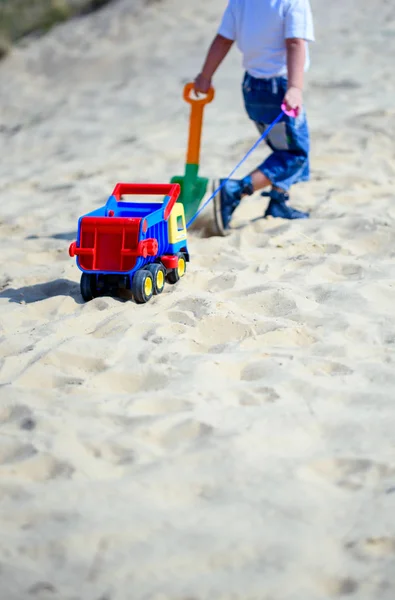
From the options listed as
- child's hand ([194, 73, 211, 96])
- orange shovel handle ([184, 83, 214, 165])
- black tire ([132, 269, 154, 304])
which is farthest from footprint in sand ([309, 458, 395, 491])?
child's hand ([194, 73, 211, 96])

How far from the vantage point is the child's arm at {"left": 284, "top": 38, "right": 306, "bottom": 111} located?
4.11m

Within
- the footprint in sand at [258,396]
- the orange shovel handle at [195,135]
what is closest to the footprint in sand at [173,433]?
the footprint in sand at [258,396]

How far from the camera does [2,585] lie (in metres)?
1.87

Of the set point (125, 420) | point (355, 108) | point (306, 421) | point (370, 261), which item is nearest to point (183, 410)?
point (125, 420)

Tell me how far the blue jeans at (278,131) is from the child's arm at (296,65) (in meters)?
0.21

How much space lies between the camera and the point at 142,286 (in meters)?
3.35

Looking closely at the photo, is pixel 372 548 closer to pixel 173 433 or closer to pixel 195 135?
pixel 173 433

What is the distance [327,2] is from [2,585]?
358 inches

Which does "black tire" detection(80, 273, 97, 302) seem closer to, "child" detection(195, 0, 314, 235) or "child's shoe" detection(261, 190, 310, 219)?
"child" detection(195, 0, 314, 235)

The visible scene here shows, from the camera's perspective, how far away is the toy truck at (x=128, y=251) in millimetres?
3375

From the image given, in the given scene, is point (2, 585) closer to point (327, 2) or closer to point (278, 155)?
point (278, 155)

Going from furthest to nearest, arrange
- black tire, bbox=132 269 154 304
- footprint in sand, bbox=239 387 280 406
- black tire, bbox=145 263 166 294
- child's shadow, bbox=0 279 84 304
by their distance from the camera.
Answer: child's shadow, bbox=0 279 84 304 → black tire, bbox=145 263 166 294 → black tire, bbox=132 269 154 304 → footprint in sand, bbox=239 387 280 406

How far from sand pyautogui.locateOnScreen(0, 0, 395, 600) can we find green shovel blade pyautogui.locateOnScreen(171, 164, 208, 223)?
6.7 inches

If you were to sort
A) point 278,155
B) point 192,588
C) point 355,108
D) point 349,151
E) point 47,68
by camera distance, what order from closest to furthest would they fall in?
point 192,588
point 278,155
point 349,151
point 355,108
point 47,68
